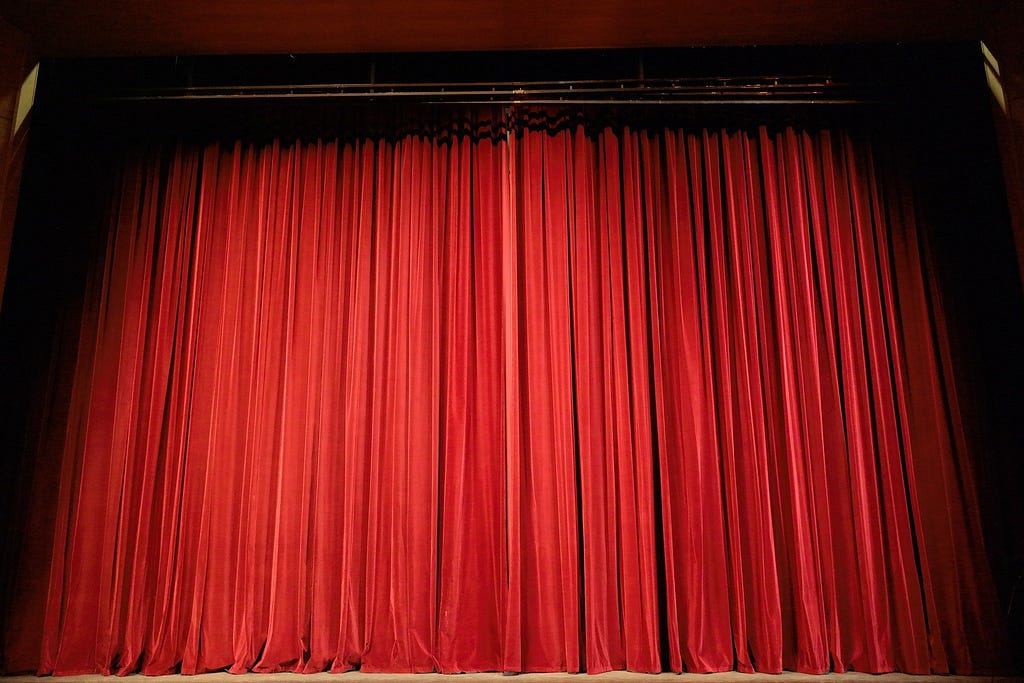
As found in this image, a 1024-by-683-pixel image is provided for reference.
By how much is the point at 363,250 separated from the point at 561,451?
5.50 ft

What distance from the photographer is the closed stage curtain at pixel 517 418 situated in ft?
11.3

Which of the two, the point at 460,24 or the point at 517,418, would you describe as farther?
the point at 517,418

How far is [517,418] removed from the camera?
3719mm

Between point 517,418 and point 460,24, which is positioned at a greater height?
point 460,24

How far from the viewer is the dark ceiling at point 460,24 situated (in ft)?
11.2

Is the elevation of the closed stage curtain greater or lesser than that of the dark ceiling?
lesser

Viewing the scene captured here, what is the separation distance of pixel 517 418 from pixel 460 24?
2.18 metres

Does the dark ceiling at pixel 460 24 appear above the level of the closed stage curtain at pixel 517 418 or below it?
above

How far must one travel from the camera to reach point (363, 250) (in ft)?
13.0

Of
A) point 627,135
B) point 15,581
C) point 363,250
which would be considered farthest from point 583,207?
point 15,581

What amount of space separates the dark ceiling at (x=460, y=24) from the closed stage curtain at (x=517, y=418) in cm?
56

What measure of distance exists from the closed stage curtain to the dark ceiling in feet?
1.84

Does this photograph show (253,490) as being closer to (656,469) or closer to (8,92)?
(656,469)

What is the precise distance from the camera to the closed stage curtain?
3.45 m
